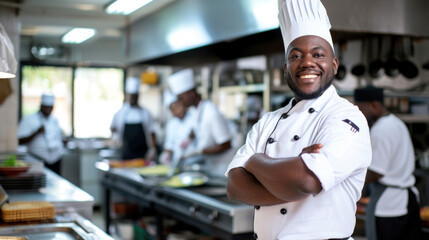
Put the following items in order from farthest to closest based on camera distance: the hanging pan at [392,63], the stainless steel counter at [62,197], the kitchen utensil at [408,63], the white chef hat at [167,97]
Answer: the white chef hat at [167,97] < the hanging pan at [392,63] < the kitchen utensil at [408,63] < the stainless steel counter at [62,197]

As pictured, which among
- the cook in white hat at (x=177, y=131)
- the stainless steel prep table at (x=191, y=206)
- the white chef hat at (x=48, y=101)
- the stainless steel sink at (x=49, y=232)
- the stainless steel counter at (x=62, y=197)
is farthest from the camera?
the white chef hat at (x=48, y=101)

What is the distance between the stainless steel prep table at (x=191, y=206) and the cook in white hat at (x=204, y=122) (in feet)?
1.86

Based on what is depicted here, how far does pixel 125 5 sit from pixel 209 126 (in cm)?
136

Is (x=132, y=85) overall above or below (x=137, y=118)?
above

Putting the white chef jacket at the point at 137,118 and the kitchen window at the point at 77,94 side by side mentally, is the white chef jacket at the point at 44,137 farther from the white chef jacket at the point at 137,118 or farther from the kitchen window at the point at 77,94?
the kitchen window at the point at 77,94

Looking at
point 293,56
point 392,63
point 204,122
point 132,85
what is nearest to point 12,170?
point 204,122

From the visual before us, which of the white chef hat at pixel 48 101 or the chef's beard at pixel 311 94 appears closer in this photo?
the chef's beard at pixel 311 94

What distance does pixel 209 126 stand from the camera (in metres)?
4.95

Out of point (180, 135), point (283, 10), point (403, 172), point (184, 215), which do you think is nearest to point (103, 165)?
point (180, 135)

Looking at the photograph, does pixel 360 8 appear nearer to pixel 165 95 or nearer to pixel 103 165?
pixel 103 165

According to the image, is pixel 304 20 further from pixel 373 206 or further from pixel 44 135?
pixel 44 135

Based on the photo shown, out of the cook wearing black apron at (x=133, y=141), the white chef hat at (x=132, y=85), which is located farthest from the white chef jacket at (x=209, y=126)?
the cook wearing black apron at (x=133, y=141)

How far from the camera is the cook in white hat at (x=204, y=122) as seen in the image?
4.88 metres

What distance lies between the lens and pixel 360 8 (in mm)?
3346
